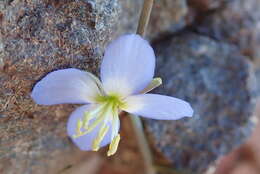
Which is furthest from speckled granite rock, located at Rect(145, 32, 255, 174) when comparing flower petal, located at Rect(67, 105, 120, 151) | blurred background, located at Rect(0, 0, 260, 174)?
flower petal, located at Rect(67, 105, 120, 151)

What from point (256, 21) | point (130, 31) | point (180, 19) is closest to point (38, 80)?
point (130, 31)

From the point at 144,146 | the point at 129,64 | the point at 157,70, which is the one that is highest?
the point at 129,64

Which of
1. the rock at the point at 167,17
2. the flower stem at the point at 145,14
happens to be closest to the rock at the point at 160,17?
the rock at the point at 167,17

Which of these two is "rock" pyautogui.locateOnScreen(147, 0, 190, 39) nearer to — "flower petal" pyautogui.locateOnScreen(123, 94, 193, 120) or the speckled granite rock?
the speckled granite rock

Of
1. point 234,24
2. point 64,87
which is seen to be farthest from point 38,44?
point 234,24

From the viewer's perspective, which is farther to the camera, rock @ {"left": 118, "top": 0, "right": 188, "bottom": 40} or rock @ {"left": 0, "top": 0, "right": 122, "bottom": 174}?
rock @ {"left": 118, "top": 0, "right": 188, "bottom": 40}

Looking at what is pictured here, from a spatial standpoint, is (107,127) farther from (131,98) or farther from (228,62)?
(228,62)

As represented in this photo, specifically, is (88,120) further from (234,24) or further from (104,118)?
(234,24)
